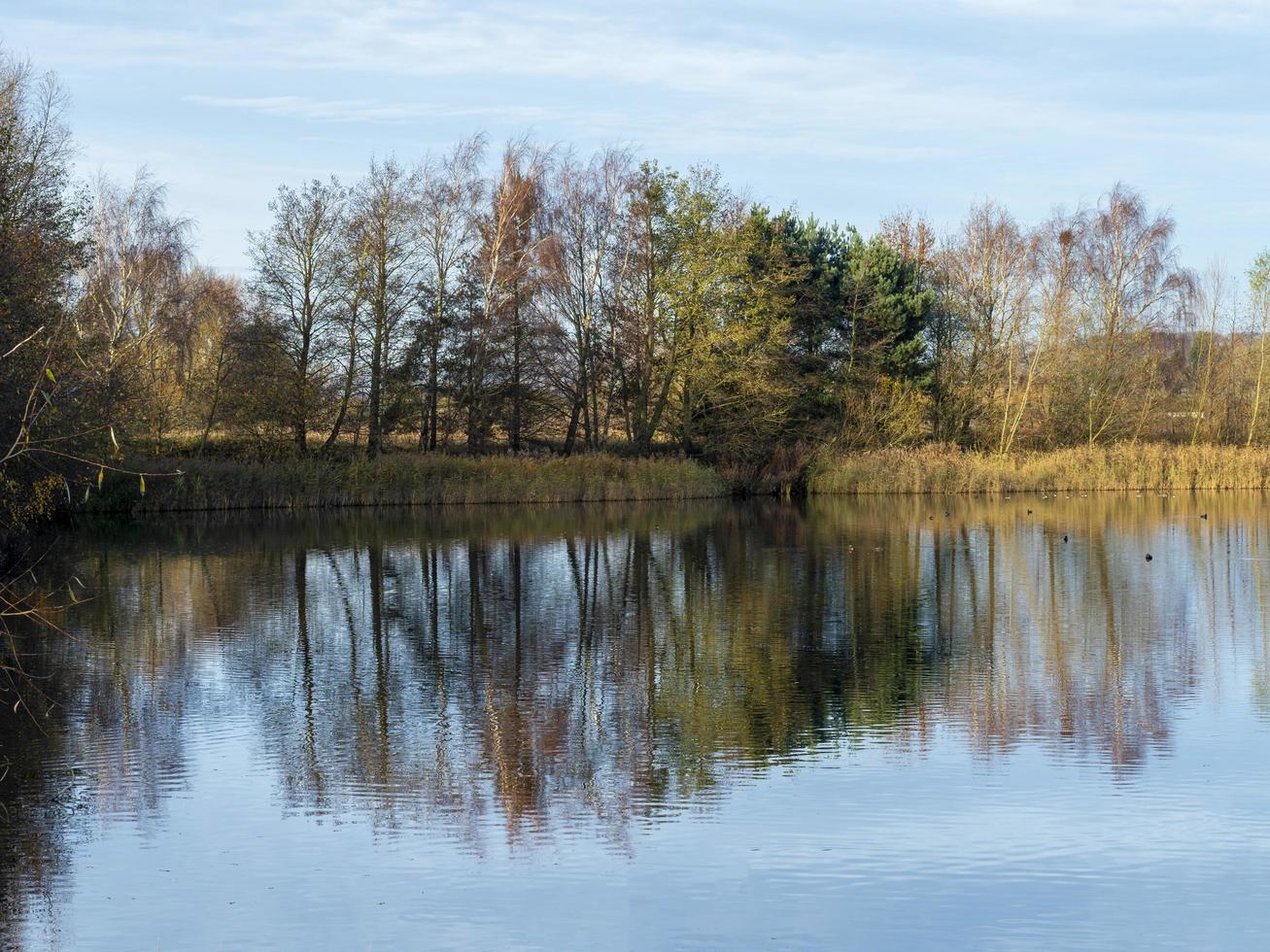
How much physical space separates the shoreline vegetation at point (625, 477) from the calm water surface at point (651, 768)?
68.1 feet

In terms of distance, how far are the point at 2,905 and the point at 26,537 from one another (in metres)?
22.1

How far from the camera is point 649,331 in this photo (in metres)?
47.2

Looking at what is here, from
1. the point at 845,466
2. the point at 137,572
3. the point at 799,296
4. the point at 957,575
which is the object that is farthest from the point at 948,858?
the point at 799,296

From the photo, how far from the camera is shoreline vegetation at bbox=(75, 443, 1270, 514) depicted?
40.4 metres

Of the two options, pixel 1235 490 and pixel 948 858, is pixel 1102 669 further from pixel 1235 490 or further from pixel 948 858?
pixel 1235 490

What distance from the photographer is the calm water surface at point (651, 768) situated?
6.58 meters

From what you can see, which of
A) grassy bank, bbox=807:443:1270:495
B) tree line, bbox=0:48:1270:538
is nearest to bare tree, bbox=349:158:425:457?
tree line, bbox=0:48:1270:538

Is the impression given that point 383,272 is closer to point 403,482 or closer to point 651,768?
point 403,482

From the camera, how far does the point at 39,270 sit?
21891mm

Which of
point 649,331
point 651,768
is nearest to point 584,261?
point 649,331

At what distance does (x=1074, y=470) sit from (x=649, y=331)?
15.7 m

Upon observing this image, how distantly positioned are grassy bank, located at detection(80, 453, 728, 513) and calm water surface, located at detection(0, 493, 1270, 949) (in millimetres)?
20452

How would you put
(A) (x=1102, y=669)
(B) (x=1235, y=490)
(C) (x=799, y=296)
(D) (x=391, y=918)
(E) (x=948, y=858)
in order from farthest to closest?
(C) (x=799, y=296)
(B) (x=1235, y=490)
(A) (x=1102, y=669)
(E) (x=948, y=858)
(D) (x=391, y=918)

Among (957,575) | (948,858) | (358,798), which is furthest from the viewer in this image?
(957,575)
